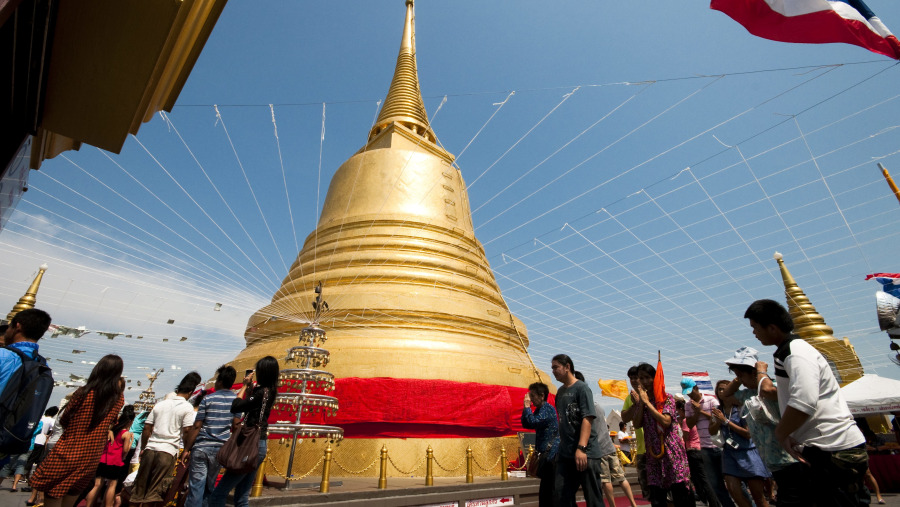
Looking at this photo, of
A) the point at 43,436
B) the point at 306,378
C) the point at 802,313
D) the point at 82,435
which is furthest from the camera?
the point at 802,313

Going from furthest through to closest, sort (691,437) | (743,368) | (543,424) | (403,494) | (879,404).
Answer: (879,404), (403,494), (691,437), (543,424), (743,368)

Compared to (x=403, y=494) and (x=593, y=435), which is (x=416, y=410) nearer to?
(x=403, y=494)

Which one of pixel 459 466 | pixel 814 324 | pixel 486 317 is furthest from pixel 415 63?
pixel 814 324

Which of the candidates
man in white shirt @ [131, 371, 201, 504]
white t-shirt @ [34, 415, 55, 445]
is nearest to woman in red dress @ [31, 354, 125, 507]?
man in white shirt @ [131, 371, 201, 504]

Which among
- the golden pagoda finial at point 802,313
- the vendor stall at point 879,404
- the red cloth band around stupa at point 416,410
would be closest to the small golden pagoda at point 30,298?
the red cloth band around stupa at point 416,410

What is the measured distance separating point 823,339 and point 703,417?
18985 millimetres

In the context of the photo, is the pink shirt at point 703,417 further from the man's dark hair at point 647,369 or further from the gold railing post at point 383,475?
the gold railing post at point 383,475

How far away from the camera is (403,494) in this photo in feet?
18.6

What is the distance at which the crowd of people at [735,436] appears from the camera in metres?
2.40

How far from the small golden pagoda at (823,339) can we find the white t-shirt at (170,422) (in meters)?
22.2

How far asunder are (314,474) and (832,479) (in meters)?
7.08

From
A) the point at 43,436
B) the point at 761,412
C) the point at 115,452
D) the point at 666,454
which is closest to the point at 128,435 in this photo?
the point at 115,452

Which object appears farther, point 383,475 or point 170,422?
point 383,475

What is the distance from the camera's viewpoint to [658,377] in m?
4.91
